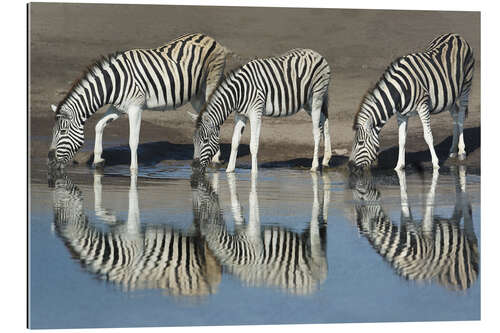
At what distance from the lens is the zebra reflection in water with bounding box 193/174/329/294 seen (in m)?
8.91

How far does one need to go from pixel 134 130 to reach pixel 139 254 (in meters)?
2.11

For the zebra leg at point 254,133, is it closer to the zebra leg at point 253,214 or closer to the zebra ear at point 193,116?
the zebra leg at point 253,214

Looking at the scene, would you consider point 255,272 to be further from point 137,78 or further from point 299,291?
point 137,78

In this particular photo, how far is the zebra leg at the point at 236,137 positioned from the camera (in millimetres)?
10648

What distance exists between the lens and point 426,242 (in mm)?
9547

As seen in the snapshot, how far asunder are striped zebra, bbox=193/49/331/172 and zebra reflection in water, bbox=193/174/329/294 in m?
0.95

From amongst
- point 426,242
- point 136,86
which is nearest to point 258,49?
point 136,86

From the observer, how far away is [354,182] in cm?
1082

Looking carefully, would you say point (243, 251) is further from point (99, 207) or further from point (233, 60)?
point (233, 60)

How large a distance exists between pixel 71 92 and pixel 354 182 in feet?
10.3

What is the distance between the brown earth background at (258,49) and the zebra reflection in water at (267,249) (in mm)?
1149

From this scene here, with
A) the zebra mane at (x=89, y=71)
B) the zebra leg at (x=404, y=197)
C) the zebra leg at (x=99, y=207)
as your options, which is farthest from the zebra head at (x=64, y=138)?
the zebra leg at (x=404, y=197)

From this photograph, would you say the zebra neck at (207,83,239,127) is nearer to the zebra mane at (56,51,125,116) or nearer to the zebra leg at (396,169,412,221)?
the zebra mane at (56,51,125,116)

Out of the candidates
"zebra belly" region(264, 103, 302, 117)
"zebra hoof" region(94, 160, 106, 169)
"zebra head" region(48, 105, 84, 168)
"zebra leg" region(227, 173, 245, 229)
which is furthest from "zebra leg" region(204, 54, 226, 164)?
"zebra head" region(48, 105, 84, 168)
